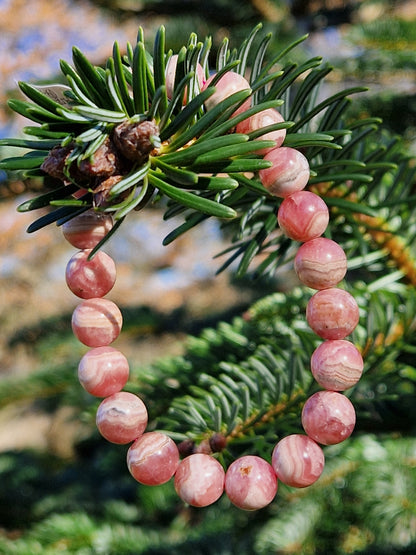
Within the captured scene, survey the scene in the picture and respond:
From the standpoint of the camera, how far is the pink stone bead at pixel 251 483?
0.26 metres

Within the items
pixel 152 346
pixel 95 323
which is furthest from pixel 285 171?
pixel 152 346

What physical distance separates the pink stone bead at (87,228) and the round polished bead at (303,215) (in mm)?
96

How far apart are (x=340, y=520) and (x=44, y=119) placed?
1.79 feet

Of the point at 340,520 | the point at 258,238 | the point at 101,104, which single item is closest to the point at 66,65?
the point at 101,104

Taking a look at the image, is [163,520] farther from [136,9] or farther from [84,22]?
[84,22]

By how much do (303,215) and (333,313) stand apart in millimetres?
54

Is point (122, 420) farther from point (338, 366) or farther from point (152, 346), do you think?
point (152, 346)

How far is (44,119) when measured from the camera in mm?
244

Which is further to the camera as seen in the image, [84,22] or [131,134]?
[84,22]

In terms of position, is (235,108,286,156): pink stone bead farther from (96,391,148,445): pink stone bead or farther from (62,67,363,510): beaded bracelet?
(96,391,148,445): pink stone bead

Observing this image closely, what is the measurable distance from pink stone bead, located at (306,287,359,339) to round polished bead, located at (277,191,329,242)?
1.3 inches

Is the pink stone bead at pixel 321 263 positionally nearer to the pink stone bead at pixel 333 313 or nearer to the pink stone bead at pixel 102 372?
the pink stone bead at pixel 333 313

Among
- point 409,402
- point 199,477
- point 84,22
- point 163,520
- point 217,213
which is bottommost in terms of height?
point 163,520

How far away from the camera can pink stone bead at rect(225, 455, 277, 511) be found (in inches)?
10.1
